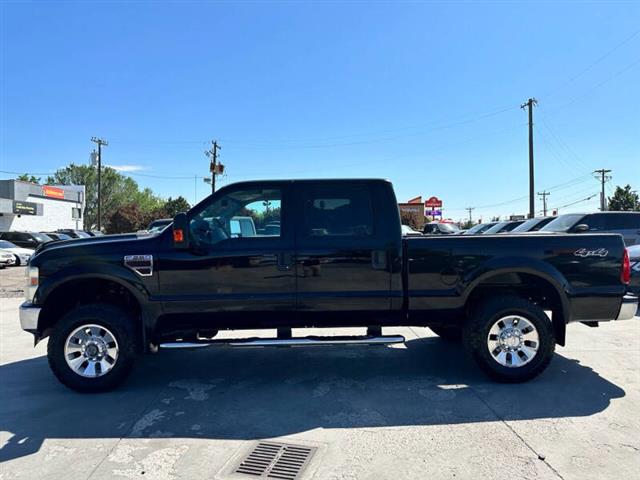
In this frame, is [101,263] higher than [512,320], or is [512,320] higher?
[101,263]

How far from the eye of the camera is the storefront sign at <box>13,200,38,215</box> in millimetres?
39156

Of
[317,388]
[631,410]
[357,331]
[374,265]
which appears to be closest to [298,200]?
[374,265]

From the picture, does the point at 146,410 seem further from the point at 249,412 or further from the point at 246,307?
the point at 246,307

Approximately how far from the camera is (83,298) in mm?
5066

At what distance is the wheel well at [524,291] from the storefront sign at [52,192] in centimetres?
4825

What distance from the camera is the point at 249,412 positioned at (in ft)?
13.9

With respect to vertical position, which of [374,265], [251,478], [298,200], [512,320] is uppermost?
[298,200]

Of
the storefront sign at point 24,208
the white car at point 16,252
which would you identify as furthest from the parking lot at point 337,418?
the storefront sign at point 24,208

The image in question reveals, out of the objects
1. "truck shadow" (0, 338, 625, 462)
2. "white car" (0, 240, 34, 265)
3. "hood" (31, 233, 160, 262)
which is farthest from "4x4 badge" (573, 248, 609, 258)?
"white car" (0, 240, 34, 265)

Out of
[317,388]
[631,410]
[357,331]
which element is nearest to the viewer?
[631,410]

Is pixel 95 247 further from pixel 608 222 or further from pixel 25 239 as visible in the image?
pixel 25 239

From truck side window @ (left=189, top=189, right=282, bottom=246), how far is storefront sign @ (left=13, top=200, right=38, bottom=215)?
41.7 m

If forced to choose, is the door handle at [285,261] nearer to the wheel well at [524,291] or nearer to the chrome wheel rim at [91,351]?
the chrome wheel rim at [91,351]

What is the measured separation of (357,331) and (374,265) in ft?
6.51
